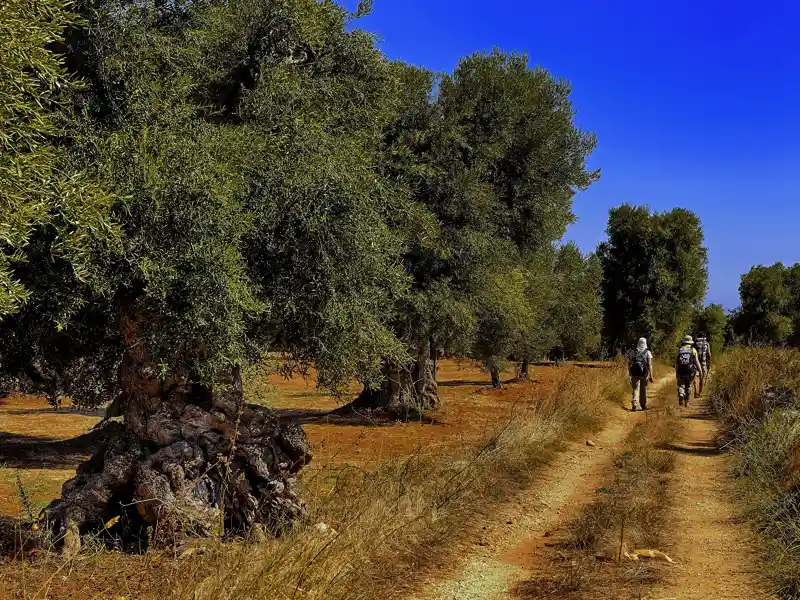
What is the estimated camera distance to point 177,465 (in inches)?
356

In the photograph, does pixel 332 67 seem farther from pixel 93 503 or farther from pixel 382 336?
pixel 93 503

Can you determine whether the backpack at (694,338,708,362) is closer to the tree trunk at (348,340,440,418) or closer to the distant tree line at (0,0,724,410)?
the tree trunk at (348,340,440,418)

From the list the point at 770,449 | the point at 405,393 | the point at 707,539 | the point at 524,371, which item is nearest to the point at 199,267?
the point at 707,539

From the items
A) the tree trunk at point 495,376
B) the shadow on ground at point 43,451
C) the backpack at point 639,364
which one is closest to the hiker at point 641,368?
the backpack at point 639,364

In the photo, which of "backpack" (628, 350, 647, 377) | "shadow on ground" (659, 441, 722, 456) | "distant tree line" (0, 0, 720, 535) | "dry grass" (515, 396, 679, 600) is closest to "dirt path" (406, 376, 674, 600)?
"dry grass" (515, 396, 679, 600)

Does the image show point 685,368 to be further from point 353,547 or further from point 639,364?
point 353,547

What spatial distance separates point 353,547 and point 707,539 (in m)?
4.38

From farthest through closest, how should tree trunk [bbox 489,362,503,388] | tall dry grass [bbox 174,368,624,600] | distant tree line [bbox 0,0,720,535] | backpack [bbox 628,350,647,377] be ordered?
tree trunk [bbox 489,362,503,388]
backpack [bbox 628,350,647,377]
distant tree line [bbox 0,0,720,535]
tall dry grass [bbox 174,368,624,600]

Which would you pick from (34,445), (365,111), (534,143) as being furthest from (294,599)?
(534,143)

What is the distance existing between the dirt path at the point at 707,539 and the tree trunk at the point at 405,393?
9.39m

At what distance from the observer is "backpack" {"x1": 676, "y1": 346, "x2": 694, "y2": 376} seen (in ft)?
72.8

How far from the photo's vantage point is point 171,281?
8266 millimetres

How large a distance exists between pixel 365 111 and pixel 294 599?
27.0 ft

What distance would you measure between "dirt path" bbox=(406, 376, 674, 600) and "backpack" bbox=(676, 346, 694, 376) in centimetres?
755
